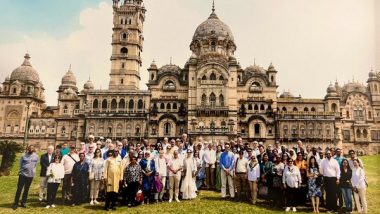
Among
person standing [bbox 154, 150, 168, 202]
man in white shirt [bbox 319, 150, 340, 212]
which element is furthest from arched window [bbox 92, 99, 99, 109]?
man in white shirt [bbox 319, 150, 340, 212]

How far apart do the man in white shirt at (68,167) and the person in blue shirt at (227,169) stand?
6294mm

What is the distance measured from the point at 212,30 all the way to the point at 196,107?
14638mm

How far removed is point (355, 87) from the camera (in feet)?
197

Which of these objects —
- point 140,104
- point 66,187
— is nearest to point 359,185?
point 66,187

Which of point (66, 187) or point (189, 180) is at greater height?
point (189, 180)

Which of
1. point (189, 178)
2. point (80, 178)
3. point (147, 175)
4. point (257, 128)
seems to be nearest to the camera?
point (80, 178)

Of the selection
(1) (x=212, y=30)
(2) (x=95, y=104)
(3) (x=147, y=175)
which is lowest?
(3) (x=147, y=175)

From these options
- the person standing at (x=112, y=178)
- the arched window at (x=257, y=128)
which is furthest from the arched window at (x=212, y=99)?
the person standing at (x=112, y=178)

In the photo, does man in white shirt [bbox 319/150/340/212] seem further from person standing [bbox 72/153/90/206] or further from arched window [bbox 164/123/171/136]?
arched window [bbox 164/123/171/136]

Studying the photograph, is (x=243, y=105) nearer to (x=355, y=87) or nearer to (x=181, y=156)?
(x=355, y=87)

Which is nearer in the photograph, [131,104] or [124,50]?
[131,104]

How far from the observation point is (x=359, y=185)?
516 inches

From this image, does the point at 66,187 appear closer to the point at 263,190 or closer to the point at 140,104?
the point at 263,190

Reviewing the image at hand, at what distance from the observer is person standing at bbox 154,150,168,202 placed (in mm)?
14724
